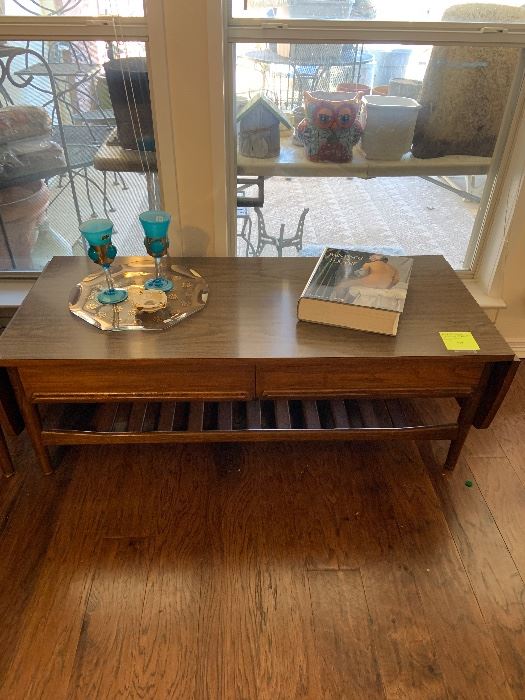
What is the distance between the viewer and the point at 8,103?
5.32 feet

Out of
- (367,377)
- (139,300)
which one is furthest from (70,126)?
(367,377)

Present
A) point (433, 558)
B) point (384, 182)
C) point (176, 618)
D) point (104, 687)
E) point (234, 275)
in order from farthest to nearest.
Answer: point (384, 182), point (234, 275), point (433, 558), point (176, 618), point (104, 687)

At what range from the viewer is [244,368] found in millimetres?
1323

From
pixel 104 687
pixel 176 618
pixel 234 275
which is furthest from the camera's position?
pixel 234 275

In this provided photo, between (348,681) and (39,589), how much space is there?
75 centimetres

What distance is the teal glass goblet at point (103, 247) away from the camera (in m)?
1.35

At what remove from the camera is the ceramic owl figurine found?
5.39ft

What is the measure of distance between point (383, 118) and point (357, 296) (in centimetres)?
69

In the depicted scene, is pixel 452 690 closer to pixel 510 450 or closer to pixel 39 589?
pixel 510 450

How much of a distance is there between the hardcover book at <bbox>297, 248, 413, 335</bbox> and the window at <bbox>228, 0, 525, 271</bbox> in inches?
18.8

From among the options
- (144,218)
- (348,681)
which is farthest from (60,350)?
(348,681)

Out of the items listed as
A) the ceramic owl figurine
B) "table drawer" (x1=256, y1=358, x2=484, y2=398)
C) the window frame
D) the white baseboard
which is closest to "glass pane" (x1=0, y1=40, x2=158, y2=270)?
the window frame

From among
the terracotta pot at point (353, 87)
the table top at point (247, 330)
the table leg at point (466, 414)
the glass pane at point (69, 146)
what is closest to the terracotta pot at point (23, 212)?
the glass pane at point (69, 146)

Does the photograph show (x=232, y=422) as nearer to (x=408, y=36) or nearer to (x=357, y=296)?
(x=357, y=296)
